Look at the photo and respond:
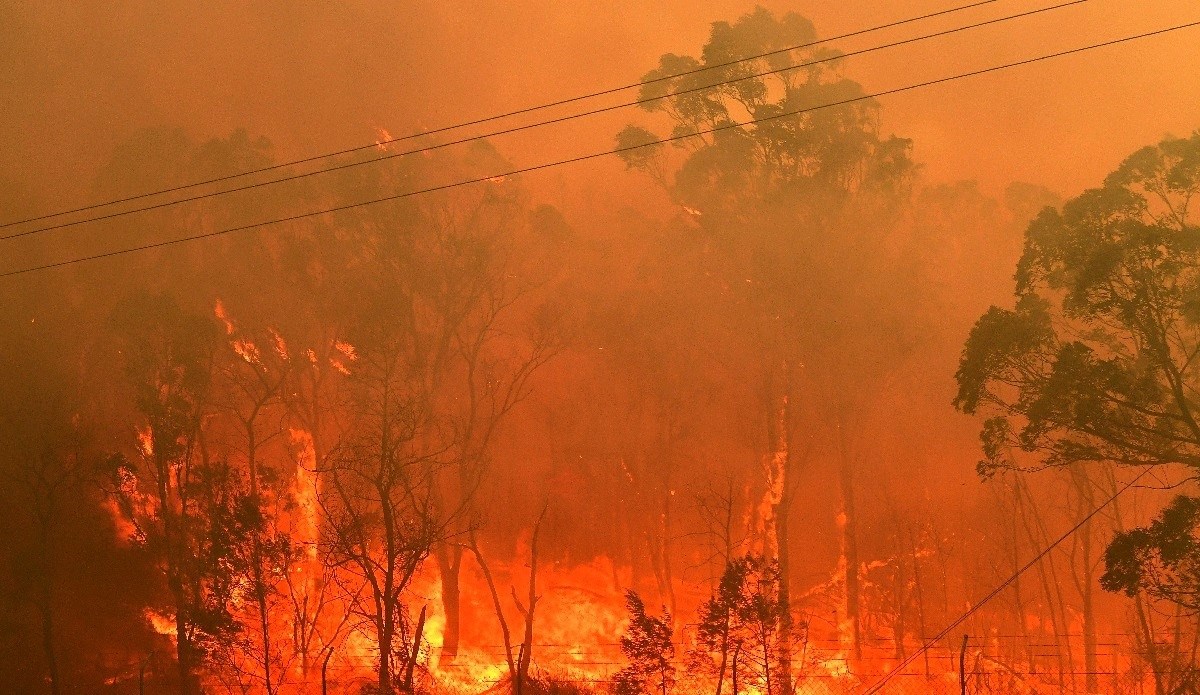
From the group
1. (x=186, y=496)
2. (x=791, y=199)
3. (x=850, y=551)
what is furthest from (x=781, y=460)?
(x=186, y=496)

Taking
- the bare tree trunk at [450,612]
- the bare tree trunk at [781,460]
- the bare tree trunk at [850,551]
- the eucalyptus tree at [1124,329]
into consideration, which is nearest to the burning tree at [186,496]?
the bare tree trunk at [450,612]

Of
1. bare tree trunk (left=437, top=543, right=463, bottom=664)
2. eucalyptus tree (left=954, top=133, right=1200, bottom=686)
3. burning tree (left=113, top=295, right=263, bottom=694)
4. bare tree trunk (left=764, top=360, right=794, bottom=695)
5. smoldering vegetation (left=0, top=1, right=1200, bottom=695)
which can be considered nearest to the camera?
eucalyptus tree (left=954, top=133, right=1200, bottom=686)

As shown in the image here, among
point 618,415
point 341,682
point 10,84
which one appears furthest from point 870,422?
point 10,84

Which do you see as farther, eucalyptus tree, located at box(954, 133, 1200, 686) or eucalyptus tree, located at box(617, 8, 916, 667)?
eucalyptus tree, located at box(617, 8, 916, 667)

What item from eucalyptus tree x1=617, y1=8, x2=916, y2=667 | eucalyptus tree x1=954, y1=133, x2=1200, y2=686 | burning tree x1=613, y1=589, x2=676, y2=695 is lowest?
burning tree x1=613, y1=589, x2=676, y2=695

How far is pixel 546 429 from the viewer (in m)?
43.9

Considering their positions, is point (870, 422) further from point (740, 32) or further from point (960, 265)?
point (740, 32)

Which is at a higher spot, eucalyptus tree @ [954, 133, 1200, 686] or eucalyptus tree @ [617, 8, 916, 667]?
eucalyptus tree @ [617, 8, 916, 667]

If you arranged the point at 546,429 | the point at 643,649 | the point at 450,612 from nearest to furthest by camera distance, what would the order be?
the point at 643,649 → the point at 450,612 → the point at 546,429

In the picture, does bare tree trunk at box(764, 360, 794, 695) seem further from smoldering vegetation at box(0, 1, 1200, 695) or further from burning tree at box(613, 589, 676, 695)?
burning tree at box(613, 589, 676, 695)

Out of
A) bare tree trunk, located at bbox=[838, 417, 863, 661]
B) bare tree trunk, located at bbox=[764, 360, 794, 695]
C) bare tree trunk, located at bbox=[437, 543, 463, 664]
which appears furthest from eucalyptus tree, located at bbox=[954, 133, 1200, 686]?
bare tree trunk, located at bbox=[437, 543, 463, 664]

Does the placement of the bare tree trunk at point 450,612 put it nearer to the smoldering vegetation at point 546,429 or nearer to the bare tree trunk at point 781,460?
the smoldering vegetation at point 546,429

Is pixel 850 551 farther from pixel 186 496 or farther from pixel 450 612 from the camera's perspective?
pixel 186 496

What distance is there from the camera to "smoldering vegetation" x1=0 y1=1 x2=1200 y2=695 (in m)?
25.2
